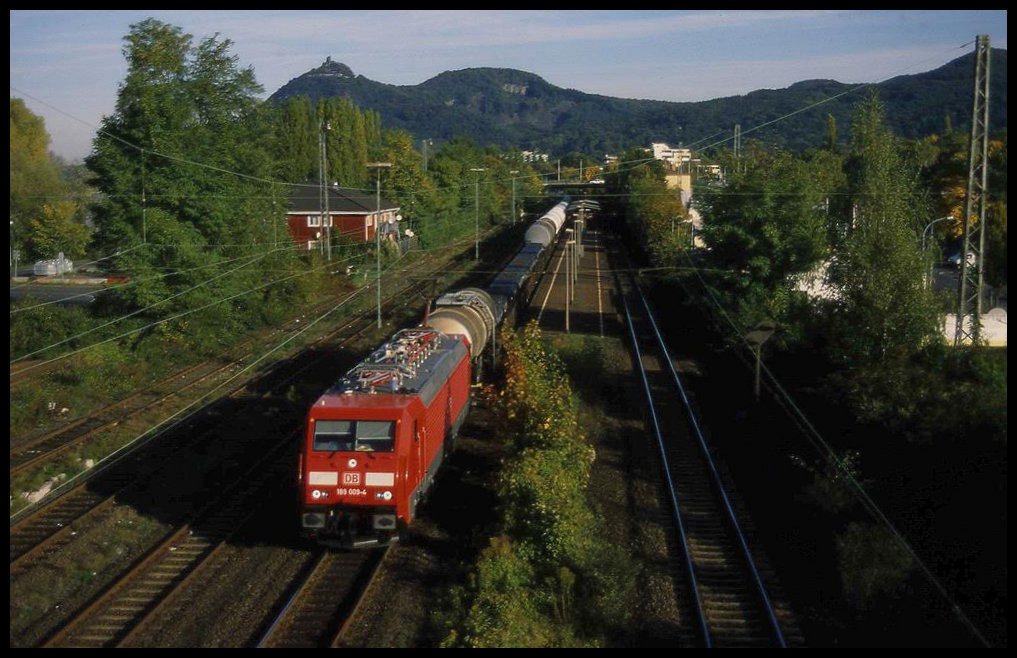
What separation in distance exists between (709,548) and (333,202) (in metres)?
42.9

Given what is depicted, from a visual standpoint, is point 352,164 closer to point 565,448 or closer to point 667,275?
point 667,275

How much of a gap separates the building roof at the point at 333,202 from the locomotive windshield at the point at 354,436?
36.7 m

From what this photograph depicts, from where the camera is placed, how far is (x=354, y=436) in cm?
1220

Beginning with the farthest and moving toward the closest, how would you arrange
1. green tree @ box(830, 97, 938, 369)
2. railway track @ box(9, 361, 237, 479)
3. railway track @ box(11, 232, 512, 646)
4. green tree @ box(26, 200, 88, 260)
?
green tree @ box(26, 200, 88, 260)
railway track @ box(9, 361, 237, 479)
green tree @ box(830, 97, 938, 369)
railway track @ box(11, 232, 512, 646)

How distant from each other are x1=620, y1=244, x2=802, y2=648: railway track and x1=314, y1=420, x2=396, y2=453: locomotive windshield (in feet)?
14.1

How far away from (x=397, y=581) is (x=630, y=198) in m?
56.8

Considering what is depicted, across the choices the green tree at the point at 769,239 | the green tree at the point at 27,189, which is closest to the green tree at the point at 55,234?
the green tree at the point at 27,189

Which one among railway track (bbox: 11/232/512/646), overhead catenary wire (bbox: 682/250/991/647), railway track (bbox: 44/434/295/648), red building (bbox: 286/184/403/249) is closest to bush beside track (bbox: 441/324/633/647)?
overhead catenary wire (bbox: 682/250/991/647)

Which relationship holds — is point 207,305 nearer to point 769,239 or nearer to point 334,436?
point 334,436

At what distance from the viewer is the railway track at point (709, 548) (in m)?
10.3

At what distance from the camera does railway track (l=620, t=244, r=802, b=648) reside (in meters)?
10.3

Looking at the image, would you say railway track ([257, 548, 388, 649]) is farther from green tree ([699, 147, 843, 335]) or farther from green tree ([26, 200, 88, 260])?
green tree ([26, 200, 88, 260])

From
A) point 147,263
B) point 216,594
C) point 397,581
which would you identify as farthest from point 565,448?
point 147,263

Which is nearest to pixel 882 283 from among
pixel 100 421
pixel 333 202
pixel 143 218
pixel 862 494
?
pixel 862 494
